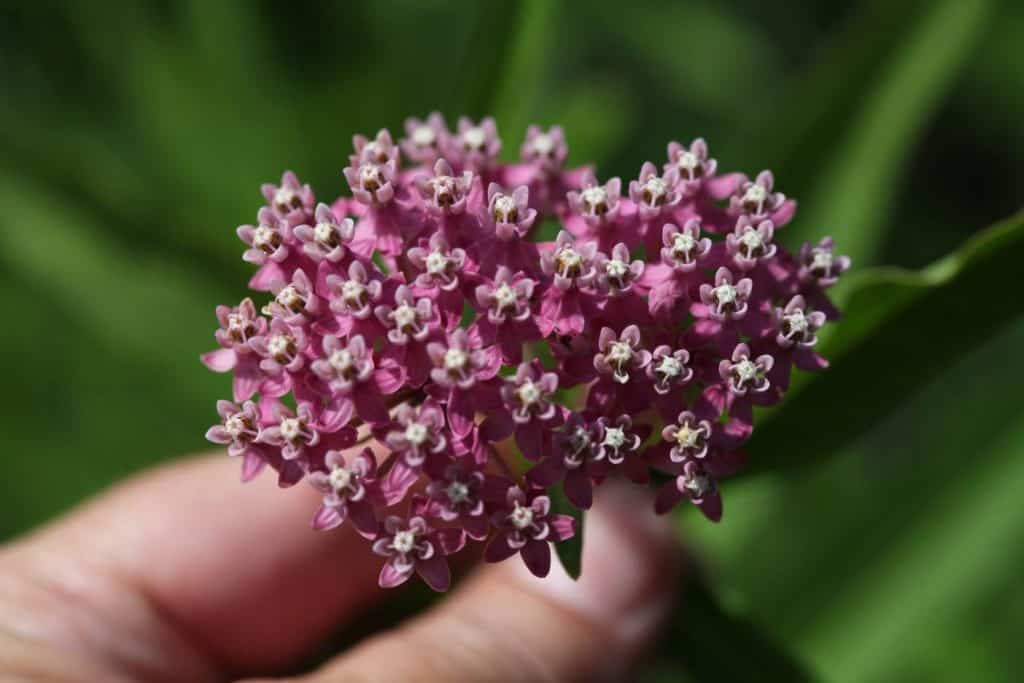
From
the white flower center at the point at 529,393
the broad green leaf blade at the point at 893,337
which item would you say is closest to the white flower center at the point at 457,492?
the white flower center at the point at 529,393

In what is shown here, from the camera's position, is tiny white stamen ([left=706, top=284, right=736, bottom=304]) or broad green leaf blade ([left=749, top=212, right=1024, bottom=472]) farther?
broad green leaf blade ([left=749, top=212, right=1024, bottom=472])

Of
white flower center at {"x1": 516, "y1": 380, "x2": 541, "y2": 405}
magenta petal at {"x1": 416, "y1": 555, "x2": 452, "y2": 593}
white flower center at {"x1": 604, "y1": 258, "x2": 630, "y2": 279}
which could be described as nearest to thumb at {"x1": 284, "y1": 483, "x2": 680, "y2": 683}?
magenta petal at {"x1": 416, "y1": 555, "x2": 452, "y2": 593}

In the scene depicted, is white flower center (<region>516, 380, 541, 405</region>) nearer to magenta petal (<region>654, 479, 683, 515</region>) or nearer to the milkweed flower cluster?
the milkweed flower cluster

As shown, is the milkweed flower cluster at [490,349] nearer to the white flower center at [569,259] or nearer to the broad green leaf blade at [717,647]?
the white flower center at [569,259]

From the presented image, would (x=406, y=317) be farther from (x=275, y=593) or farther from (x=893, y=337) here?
(x=275, y=593)

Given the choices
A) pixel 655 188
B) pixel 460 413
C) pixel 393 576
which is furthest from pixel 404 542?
pixel 655 188
